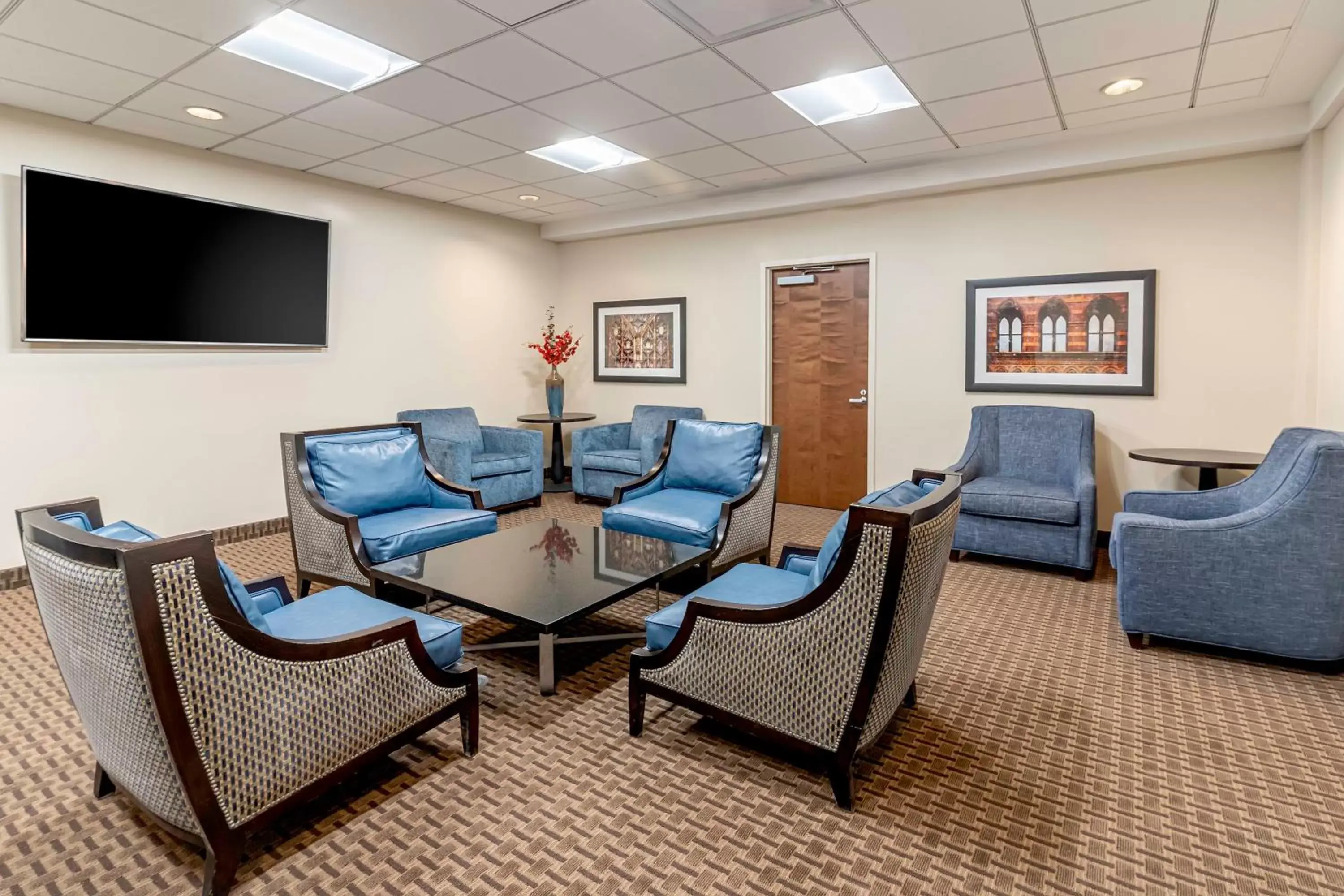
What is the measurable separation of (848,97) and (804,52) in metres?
0.80

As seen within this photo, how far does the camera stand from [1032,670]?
8.37ft

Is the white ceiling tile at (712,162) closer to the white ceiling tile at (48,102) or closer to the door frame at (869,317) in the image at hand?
the door frame at (869,317)

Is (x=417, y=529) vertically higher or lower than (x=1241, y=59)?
lower

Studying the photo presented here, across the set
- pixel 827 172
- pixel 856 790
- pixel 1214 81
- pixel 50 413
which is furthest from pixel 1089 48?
pixel 50 413

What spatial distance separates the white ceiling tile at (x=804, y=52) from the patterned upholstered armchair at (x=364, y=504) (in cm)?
239

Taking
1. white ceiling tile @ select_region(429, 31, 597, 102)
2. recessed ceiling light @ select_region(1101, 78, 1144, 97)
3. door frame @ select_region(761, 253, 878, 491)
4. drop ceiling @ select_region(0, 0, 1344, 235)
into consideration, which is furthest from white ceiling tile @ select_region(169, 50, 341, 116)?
recessed ceiling light @ select_region(1101, 78, 1144, 97)

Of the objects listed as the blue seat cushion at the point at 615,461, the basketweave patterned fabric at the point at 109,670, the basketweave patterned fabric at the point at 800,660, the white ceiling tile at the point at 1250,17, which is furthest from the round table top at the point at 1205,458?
the basketweave patterned fabric at the point at 109,670

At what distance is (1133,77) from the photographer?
10.1 ft

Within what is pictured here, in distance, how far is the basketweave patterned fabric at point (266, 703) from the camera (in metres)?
1.33

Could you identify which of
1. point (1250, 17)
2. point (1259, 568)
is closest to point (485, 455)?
point (1259, 568)

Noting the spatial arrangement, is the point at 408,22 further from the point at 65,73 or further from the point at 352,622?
the point at 352,622

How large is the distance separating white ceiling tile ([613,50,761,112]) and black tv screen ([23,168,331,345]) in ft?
8.85

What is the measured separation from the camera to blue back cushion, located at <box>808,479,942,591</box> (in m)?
1.77

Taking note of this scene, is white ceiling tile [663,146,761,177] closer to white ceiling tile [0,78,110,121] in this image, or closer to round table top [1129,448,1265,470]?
round table top [1129,448,1265,470]
